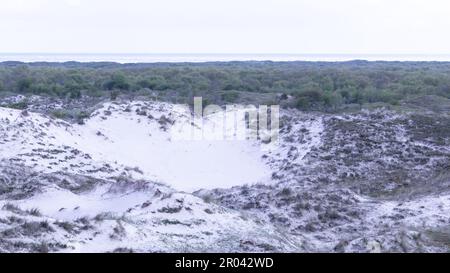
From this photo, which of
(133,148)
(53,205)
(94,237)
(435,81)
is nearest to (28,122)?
(133,148)

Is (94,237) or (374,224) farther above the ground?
(94,237)

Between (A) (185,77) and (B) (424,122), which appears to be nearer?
(B) (424,122)

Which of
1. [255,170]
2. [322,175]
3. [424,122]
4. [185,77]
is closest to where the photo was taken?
[322,175]

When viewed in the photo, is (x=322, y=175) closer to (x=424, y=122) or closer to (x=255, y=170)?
(x=255, y=170)

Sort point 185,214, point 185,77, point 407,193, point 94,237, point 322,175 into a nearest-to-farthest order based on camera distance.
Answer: point 94,237, point 185,214, point 407,193, point 322,175, point 185,77

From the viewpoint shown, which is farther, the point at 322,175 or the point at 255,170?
the point at 255,170

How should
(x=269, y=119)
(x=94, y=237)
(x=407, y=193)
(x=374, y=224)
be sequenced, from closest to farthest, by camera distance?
(x=94, y=237), (x=374, y=224), (x=407, y=193), (x=269, y=119)

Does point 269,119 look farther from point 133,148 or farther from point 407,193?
point 407,193

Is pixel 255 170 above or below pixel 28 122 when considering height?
below

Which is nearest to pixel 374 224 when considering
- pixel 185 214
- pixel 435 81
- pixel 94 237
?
pixel 185 214

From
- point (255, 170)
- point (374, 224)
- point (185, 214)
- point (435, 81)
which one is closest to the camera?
point (185, 214)
